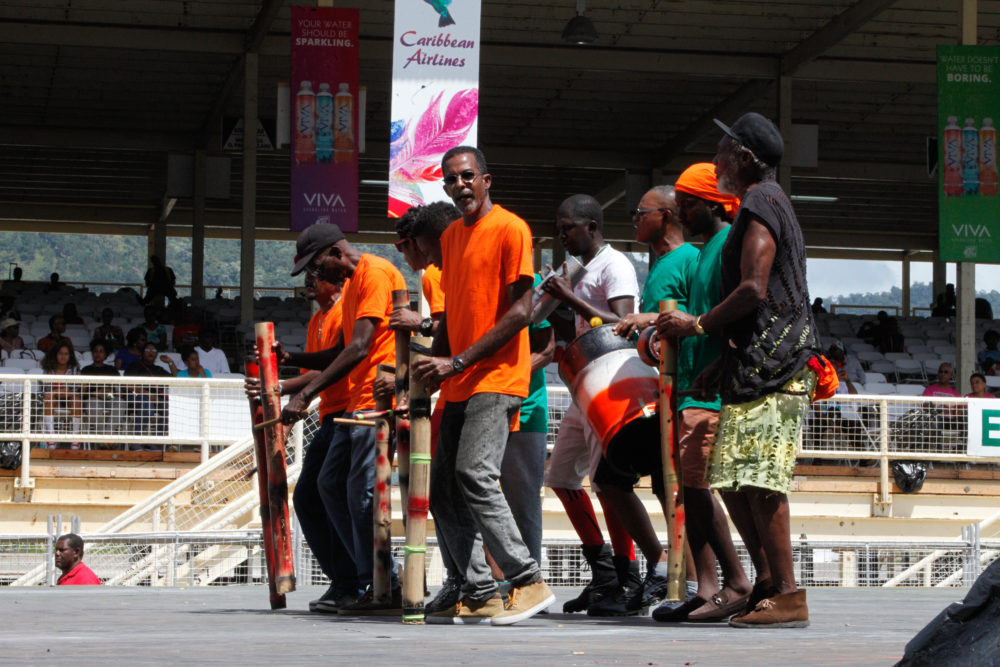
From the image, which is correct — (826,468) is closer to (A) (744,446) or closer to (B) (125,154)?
(A) (744,446)

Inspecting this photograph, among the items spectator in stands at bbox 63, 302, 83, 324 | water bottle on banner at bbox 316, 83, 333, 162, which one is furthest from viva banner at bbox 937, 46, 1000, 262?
spectator in stands at bbox 63, 302, 83, 324

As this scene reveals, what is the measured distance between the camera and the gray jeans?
5125mm

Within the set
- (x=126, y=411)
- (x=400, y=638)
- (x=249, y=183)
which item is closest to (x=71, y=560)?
(x=126, y=411)

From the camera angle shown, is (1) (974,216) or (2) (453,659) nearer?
(2) (453,659)

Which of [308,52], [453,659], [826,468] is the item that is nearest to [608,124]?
[308,52]

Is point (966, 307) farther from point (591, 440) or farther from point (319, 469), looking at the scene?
point (319, 469)

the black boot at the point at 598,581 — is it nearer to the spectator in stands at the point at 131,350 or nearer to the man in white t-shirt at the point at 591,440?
the man in white t-shirt at the point at 591,440

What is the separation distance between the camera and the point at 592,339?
231 inches

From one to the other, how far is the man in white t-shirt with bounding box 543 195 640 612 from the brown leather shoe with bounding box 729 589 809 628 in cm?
114

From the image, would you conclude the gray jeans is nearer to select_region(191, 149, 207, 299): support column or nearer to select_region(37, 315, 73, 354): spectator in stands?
select_region(37, 315, 73, 354): spectator in stands

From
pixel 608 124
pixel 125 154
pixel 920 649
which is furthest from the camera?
pixel 125 154

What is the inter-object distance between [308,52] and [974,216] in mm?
8060

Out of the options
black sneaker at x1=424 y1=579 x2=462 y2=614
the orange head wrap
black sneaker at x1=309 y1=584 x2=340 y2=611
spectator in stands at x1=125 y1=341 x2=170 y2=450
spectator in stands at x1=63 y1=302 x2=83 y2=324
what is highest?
spectator in stands at x1=63 y1=302 x2=83 y2=324

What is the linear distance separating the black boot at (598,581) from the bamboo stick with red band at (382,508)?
2.78 ft
